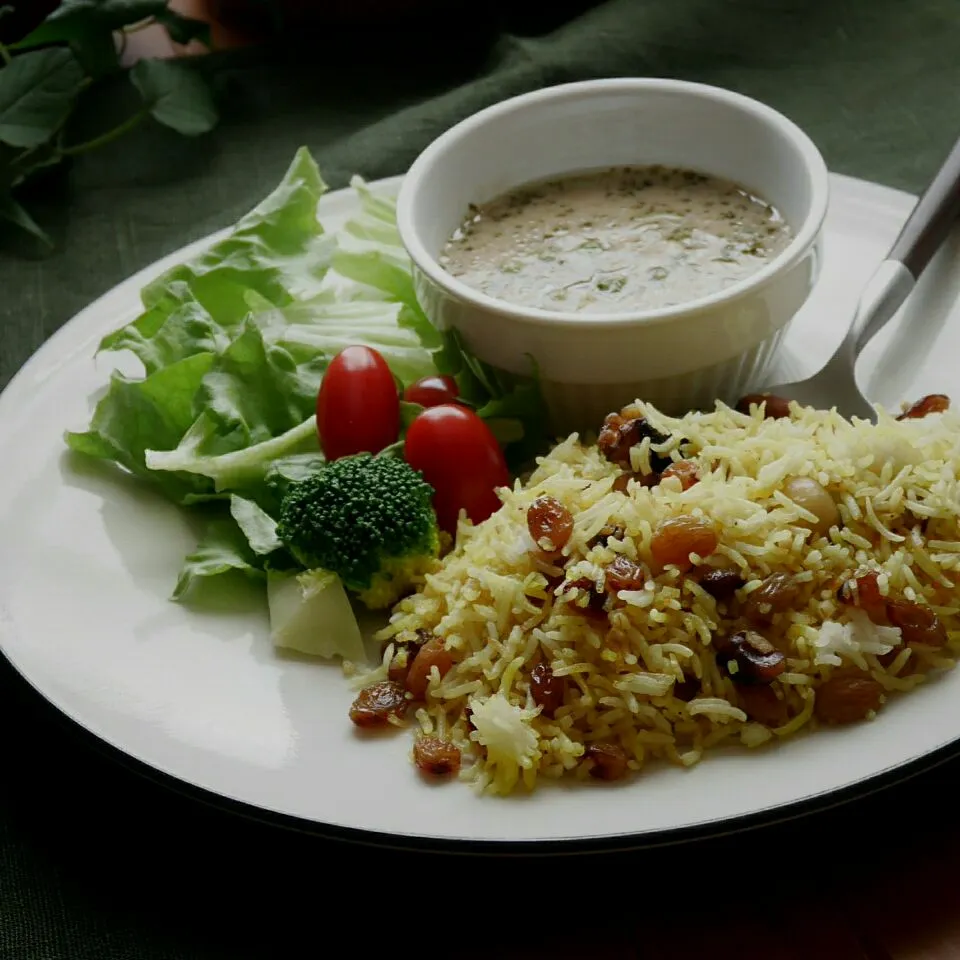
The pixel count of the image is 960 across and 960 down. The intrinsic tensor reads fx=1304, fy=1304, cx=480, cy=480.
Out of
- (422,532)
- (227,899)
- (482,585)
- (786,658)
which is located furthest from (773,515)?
(227,899)

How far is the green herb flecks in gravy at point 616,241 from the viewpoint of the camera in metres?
3.15

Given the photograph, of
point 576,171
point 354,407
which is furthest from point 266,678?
point 576,171

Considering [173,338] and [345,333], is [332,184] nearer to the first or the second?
[345,333]

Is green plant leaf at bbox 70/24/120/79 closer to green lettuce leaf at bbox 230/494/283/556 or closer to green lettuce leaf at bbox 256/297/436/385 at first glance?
green lettuce leaf at bbox 256/297/436/385

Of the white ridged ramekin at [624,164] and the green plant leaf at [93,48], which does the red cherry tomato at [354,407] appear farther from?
the green plant leaf at [93,48]

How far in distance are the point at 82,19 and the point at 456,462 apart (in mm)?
2554

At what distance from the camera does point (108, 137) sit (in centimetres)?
465

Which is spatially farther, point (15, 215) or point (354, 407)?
point (15, 215)

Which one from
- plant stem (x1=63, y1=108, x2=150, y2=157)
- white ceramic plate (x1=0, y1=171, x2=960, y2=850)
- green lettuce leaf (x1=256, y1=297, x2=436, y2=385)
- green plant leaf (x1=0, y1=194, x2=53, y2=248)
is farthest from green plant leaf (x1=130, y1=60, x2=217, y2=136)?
green lettuce leaf (x1=256, y1=297, x2=436, y2=385)

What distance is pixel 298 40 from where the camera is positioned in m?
4.99

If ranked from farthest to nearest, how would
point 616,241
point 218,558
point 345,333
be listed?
point 345,333, point 616,241, point 218,558

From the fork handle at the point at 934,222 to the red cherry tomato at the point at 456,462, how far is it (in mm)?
1189

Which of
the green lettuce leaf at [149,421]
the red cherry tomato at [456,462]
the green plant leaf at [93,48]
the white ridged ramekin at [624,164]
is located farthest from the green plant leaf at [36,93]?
the red cherry tomato at [456,462]

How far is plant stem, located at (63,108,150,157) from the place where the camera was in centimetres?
461
